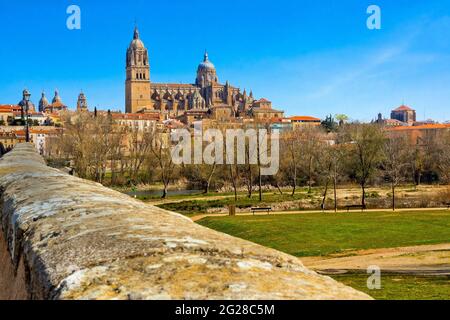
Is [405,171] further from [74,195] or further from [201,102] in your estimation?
[201,102]

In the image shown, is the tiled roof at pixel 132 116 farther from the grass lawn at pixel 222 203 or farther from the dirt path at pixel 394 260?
the dirt path at pixel 394 260

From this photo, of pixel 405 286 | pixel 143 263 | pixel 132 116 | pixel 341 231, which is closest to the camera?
pixel 143 263

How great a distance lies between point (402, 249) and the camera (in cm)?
2639

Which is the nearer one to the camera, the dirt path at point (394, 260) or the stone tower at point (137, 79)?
the dirt path at point (394, 260)

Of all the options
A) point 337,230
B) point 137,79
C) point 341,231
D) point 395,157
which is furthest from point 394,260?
point 137,79

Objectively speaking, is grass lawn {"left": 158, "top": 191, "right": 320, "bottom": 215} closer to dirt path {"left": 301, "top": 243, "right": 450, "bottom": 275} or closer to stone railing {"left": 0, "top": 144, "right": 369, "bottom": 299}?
dirt path {"left": 301, "top": 243, "right": 450, "bottom": 275}

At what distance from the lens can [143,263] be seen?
2275 mm

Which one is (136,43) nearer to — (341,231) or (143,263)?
(341,231)

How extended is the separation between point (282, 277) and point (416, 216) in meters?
37.7

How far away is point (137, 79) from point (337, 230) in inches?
6336

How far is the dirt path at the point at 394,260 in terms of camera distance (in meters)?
20.8

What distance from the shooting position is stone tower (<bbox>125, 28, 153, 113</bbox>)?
184875mm

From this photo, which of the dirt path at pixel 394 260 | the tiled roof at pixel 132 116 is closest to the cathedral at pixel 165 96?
the tiled roof at pixel 132 116

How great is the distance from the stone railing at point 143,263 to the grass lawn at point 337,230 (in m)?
23.2
